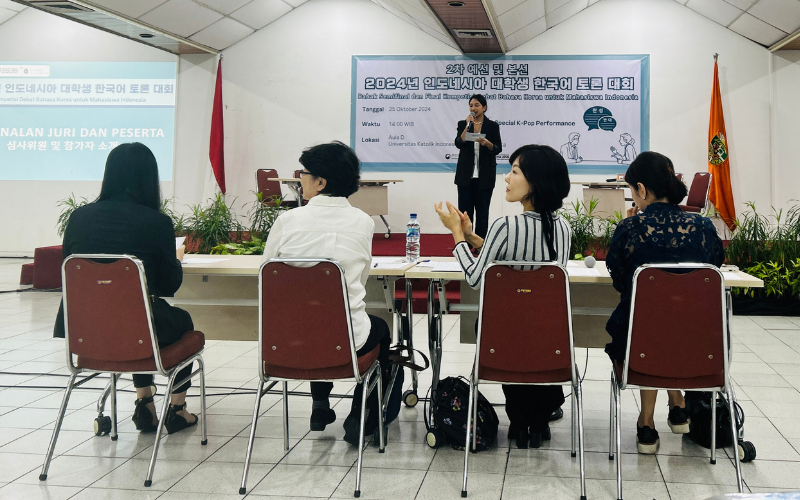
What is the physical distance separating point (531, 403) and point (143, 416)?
1598 millimetres

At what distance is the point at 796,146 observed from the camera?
25.8 ft

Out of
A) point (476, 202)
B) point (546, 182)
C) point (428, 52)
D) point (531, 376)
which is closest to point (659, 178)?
point (546, 182)

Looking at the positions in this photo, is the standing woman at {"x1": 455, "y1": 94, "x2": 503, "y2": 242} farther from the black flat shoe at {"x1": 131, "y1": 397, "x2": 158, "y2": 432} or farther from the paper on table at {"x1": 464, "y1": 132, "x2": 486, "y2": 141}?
the black flat shoe at {"x1": 131, "y1": 397, "x2": 158, "y2": 432}

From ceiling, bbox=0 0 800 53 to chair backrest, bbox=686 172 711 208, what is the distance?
196 cm

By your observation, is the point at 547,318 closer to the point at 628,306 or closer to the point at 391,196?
the point at 628,306

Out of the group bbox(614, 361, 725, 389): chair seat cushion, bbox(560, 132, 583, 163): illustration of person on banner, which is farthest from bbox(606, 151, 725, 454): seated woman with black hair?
bbox(560, 132, 583, 163): illustration of person on banner

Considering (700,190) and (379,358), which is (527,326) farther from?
(700,190)

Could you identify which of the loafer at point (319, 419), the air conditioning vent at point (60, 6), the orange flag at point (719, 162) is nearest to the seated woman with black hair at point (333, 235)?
the loafer at point (319, 419)

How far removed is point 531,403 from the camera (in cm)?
254

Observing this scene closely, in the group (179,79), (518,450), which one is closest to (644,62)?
(179,79)

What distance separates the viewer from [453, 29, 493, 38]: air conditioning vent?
24.0 feet

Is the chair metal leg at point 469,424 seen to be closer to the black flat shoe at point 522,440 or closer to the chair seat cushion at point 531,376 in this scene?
the chair seat cushion at point 531,376

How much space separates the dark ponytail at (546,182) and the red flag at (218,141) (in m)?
6.75

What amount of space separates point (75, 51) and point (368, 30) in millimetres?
4052
